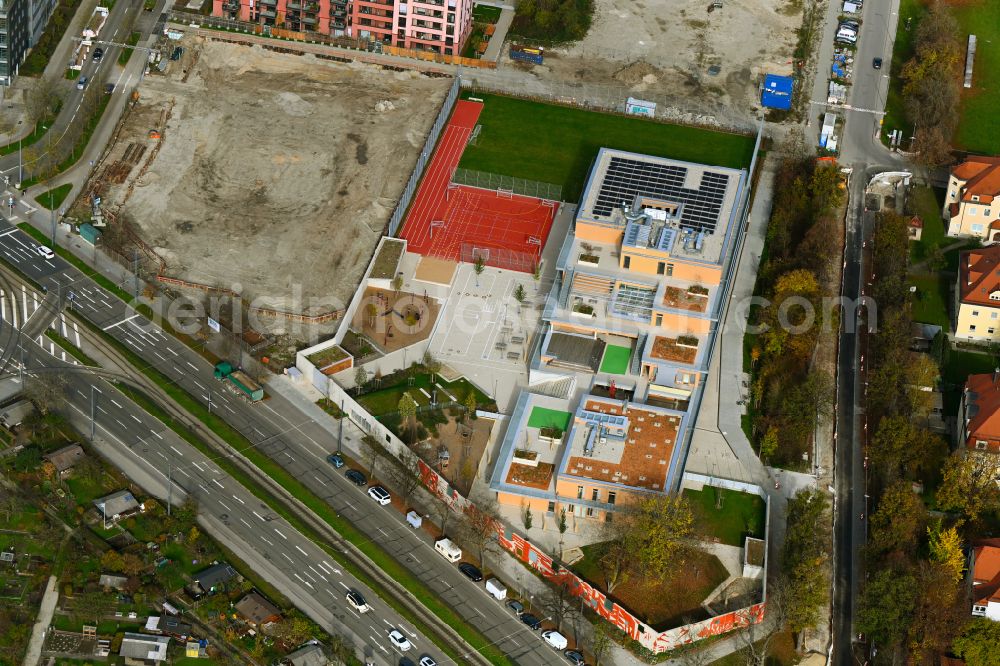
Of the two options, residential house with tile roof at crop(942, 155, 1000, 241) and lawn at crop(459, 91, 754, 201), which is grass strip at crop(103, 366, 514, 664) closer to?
lawn at crop(459, 91, 754, 201)

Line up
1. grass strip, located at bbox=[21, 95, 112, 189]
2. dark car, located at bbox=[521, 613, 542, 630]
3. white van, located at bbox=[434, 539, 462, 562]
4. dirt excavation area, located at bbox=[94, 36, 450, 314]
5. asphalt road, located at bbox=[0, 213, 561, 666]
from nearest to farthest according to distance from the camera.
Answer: dark car, located at bbox=[521, 613, 542, 630], asphalt road, located at bbox=[0, 213, 561, 666], white van, located at bbox=[434, 539, 462, 562], dirt excavation area, located at bbox=[94, 36, 450, 314], grass strip, located at bbox=[21, 95, 112, 189]

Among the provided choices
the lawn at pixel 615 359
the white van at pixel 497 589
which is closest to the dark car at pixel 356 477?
the white van at pixel 497 589

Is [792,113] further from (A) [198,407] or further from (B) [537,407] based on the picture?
(A) [198,407]

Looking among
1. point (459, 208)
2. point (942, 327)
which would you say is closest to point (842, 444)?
point (942, 327)

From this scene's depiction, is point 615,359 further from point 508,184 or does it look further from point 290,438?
point 290,438

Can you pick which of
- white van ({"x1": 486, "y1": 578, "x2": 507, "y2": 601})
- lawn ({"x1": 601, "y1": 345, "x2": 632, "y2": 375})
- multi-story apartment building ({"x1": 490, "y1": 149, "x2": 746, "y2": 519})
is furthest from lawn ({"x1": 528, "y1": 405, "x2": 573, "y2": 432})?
white van ({"x1": 486, "y1": 578, "x2": 507, "y2": 601})

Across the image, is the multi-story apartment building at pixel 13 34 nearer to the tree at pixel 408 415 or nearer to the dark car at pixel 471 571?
the tree at pixel 408 415
